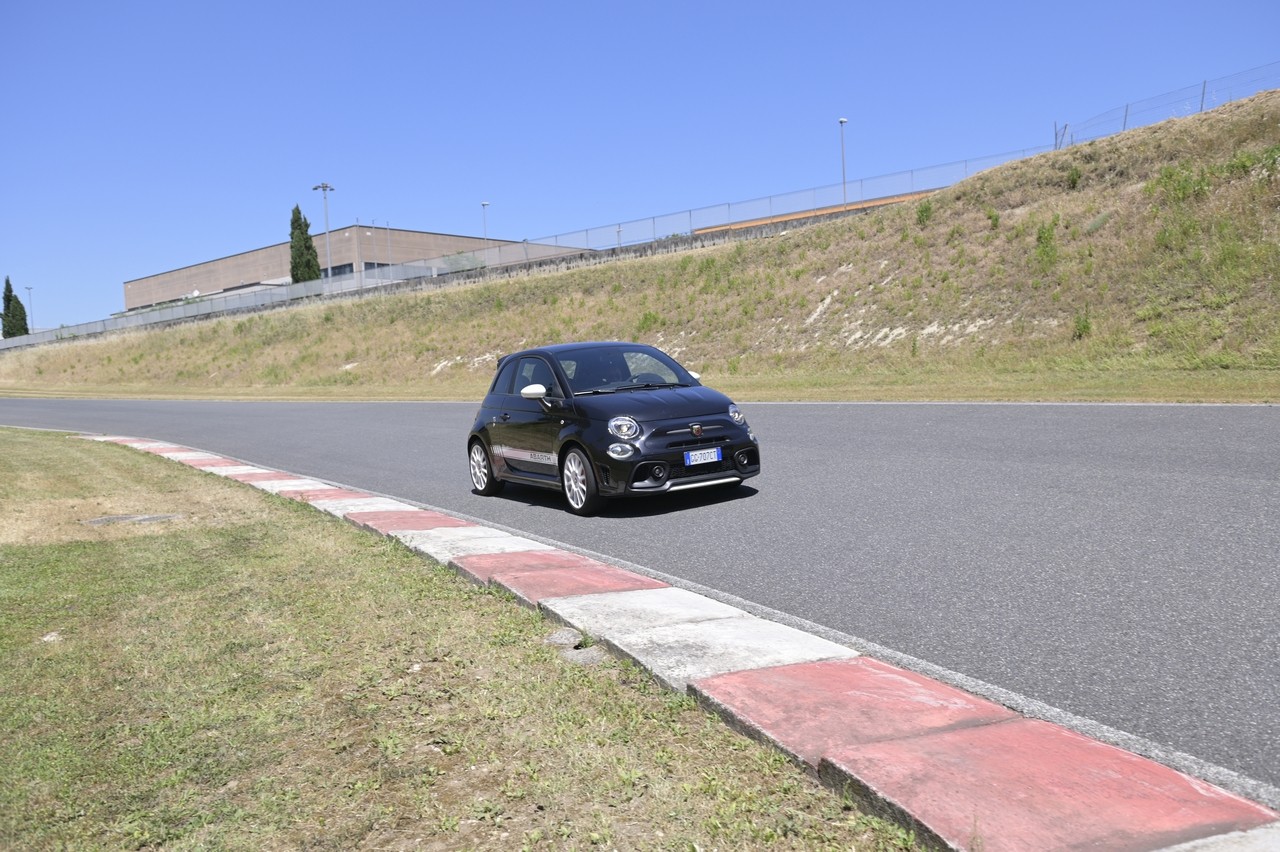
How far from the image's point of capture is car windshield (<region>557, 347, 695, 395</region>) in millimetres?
10047

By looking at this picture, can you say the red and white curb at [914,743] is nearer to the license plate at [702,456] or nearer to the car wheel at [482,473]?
the license plate at [702,456]

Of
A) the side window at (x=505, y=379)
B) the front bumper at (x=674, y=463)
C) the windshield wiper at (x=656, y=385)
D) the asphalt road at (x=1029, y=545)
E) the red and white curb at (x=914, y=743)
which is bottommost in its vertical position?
the asphalt road at (x=1029, y=545)

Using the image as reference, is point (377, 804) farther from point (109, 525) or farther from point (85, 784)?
point (109, 525)

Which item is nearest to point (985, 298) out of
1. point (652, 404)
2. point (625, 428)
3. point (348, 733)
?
point (652, 404)

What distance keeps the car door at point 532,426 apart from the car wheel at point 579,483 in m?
0.24

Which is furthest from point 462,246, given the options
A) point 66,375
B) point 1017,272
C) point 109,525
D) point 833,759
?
point 833,759

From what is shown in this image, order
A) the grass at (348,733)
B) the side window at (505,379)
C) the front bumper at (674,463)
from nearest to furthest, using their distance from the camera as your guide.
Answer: the grass at (348,733), the front bumper at (674,463), the side window at (505,379)

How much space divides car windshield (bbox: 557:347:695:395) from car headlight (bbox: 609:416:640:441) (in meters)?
0.74

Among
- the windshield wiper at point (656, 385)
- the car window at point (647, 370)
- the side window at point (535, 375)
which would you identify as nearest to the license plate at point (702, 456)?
the windshield wiper at point (656, 385)

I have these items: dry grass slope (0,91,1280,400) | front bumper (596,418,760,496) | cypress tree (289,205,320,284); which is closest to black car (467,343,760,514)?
front bumper (596,418,760,496)

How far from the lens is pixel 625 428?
30.1 feet

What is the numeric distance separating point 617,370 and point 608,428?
1196mm

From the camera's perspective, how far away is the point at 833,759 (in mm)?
3238

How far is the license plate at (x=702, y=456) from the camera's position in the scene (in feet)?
30.2
